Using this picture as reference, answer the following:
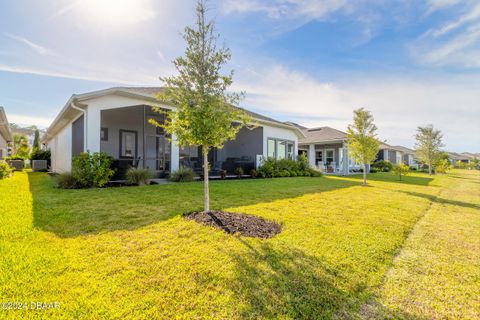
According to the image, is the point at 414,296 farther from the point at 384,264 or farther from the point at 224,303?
the point at 224,303

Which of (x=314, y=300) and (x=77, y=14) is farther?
(x=77, y=14)

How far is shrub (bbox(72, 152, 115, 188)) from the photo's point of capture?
8773mm

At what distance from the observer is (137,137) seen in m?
14.4

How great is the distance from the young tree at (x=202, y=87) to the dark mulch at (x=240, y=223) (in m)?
1.57

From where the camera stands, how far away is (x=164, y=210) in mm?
5711

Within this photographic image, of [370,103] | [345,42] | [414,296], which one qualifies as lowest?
[414,296]

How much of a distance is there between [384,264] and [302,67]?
38.5 ft

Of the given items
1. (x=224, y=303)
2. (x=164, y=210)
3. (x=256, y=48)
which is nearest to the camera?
(x=224, y=303)

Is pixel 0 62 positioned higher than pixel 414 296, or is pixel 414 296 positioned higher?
pixel 0 62

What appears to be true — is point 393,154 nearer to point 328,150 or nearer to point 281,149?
point 328,150

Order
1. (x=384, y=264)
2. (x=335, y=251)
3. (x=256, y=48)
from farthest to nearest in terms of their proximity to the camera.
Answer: (x=256, y=48)
(x=335, y=251)
(x=384, y=264)

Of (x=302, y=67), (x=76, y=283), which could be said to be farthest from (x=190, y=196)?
(x=302, y=67)

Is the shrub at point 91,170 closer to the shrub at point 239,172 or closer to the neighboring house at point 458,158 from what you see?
the shrub at point 239,172

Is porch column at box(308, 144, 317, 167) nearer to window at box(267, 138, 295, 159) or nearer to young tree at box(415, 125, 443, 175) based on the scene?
window at box(267, 138, 295, 159)
